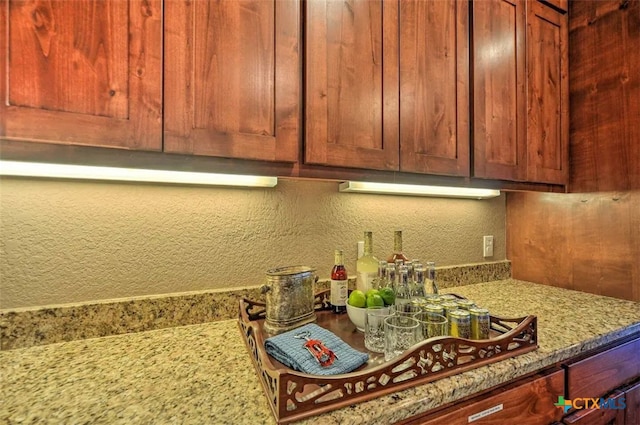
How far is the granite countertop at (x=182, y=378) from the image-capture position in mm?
534

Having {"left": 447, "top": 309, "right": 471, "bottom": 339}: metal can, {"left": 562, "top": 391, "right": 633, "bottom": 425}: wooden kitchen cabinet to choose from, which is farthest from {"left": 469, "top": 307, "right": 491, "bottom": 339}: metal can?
{"left": 562, "top": 391, "right": 633, "bottom": 425}: wooden kitchen cabinet

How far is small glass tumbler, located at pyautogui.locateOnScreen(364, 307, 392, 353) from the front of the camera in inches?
30.0

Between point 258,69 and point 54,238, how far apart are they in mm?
767

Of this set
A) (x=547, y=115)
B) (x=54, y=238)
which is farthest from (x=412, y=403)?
(x=547, y=115)

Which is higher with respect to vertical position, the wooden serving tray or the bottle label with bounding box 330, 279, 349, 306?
the bottle label with bounding box 330, 279, 349, 306

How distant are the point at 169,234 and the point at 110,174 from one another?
0.25m

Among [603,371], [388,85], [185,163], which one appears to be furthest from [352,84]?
[603,371]

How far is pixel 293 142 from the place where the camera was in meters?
0.81

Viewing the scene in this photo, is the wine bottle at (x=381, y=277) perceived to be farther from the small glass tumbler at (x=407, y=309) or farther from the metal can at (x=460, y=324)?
the metal can at (x=460, y=324)

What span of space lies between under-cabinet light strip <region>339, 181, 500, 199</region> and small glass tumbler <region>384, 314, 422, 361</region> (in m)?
0.47

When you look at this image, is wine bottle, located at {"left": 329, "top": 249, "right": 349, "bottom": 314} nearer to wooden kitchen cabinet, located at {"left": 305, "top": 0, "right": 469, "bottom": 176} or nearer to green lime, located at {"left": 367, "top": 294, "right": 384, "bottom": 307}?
green lime, located at {"left": 367, "top": 294, "right": 384, "bottom": 307}

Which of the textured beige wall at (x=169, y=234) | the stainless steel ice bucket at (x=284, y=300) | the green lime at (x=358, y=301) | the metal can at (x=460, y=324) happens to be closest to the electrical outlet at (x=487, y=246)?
the textured beige wall at (x=169, y=234)

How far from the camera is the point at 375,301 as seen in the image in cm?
84

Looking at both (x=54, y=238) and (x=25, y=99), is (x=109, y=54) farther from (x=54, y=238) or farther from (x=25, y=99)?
(x=54, y=238)
